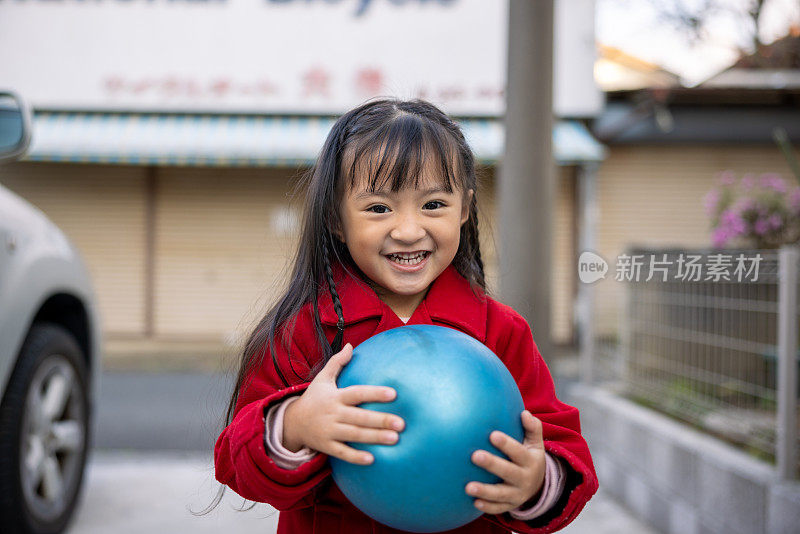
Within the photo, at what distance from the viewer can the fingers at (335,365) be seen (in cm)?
145

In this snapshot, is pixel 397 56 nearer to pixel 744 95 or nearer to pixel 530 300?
pixel 744 95

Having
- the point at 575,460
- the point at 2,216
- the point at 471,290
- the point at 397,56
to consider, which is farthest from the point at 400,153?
the point at 397,56

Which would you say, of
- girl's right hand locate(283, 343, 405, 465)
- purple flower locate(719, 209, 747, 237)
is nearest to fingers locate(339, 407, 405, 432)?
girl's right hand locate(283, 343, 405, 465)

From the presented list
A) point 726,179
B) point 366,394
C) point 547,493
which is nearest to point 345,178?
point 366,394

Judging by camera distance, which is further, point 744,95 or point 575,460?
point 744,95

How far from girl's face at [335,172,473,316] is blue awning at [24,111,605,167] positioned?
348 inches

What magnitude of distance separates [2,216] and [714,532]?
333 cm

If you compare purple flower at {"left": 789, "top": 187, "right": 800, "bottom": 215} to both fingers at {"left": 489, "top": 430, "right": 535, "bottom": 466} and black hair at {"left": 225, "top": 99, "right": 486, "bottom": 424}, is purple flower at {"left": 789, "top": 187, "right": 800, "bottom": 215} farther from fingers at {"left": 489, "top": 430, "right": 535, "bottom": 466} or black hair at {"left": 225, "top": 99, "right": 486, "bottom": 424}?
fingers at {"left": 489, "top": 430, "right": 535, "bottom": 466}

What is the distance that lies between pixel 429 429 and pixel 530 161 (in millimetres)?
2119

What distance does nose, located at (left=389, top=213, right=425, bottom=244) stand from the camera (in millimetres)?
1542

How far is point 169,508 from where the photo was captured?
438cm

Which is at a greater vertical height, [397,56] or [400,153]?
[397,56]

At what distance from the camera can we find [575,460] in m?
1.53

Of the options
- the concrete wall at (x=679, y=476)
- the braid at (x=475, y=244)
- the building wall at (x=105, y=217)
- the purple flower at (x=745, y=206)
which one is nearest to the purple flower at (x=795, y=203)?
the purple flower at (x=745, y=206)
